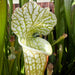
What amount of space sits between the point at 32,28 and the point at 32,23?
3 cm

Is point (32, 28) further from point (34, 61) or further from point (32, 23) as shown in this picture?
point (34, 61)

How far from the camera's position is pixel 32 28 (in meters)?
0.53

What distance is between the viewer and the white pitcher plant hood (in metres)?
0.47

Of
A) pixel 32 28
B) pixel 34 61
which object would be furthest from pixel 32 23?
pixel 34 61

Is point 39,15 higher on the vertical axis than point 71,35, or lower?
A: higher

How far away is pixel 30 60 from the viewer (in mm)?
489

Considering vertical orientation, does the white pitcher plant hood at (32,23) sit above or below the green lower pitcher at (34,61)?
above

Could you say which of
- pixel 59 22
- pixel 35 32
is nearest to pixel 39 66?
pixel 35 32

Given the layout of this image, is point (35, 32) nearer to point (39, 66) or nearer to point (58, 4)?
point (39, 66)

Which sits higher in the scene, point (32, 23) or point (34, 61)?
point (32, 23)

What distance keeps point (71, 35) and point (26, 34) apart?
36cm

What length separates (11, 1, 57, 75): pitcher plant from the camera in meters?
0.47

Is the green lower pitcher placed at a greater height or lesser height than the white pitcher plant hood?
lesser

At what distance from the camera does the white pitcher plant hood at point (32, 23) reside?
47 cm
